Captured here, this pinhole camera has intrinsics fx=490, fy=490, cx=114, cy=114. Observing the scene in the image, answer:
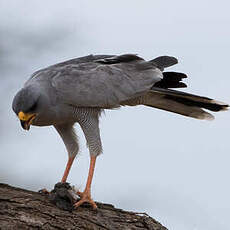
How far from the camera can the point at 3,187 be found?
5.92 metres

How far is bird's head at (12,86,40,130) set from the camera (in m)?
6.32

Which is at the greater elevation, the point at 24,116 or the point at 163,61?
the point at 163,61

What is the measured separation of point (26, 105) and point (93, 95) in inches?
36.2

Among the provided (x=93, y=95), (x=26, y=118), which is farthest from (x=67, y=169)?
(x=93, y=95)

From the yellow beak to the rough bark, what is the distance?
0.87m

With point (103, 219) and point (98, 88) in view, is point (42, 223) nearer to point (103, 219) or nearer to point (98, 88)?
point (103, 219)

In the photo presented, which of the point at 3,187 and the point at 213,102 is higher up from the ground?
the point at 213,102

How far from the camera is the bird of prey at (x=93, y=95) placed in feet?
21.2

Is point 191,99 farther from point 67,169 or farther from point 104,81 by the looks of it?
point 67,169

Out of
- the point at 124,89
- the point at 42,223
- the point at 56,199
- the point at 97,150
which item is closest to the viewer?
the point at 42,223

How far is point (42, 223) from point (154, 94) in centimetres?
261

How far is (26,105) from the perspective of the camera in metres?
6.31

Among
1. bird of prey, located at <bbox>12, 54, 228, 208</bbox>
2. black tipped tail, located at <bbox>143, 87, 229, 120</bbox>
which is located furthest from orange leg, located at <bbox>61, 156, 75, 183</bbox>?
black tipped tail, located at <bbox>143, 87, 229, 120</bbox>

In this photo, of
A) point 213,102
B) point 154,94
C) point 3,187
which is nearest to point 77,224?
point 3,187
